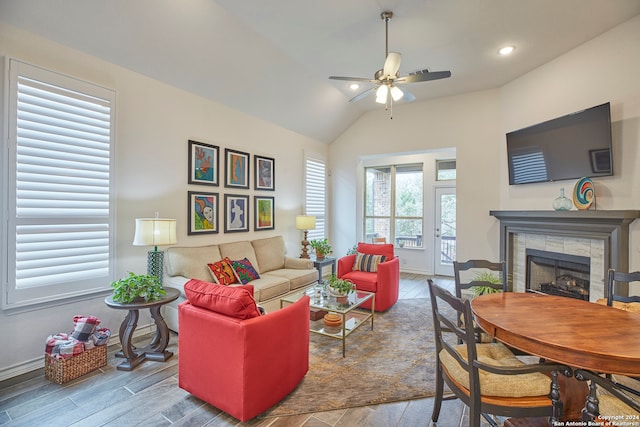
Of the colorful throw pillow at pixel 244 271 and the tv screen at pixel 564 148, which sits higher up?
the tv screen at pixel 564 148

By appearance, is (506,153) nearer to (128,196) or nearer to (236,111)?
(236,111)

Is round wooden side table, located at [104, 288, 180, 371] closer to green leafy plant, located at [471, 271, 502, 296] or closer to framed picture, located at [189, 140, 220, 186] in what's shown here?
framed picture, located at [189, 140, 220, 186]

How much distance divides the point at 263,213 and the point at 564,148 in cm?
427

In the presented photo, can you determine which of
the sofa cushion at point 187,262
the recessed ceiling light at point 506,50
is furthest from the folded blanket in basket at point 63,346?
the recessed ceiling light at point 506,50

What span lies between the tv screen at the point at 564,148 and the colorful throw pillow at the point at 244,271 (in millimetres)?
4061

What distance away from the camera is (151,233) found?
2.93m

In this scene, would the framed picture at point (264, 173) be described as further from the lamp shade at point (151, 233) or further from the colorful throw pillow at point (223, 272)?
the lamp shade at point (151, 233)

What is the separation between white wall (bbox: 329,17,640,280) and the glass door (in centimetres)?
120

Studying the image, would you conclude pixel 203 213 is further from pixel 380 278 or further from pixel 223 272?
pixel 380 278

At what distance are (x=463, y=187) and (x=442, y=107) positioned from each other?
1.50 m

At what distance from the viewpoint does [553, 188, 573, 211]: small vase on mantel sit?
3.61 m

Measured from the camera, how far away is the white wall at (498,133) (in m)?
3.13

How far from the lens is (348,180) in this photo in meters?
6.56

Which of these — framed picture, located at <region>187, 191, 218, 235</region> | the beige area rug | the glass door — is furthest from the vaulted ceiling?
the beige area rug
